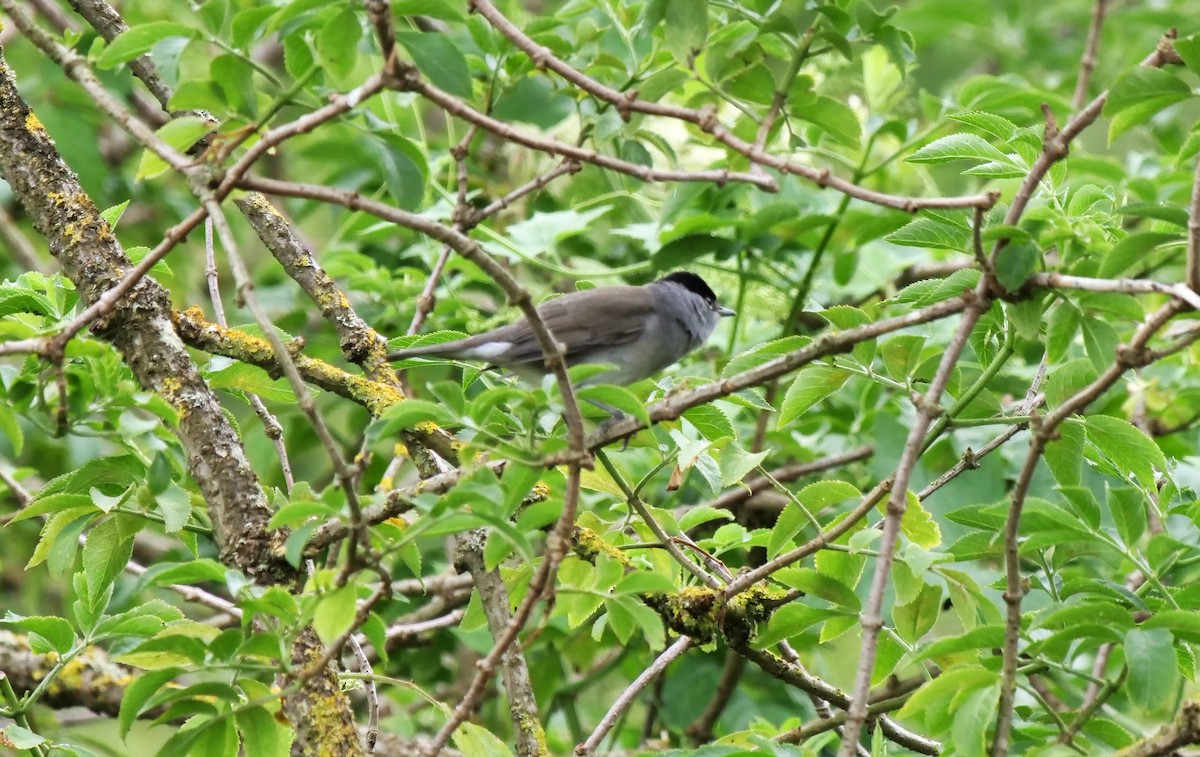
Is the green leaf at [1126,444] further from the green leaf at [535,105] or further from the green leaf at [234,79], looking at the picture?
the green leaf at [535,105]

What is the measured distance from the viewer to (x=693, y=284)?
14.9 ft

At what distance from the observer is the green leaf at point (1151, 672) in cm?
193

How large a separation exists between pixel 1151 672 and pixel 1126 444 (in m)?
0.55

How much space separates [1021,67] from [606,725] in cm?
551

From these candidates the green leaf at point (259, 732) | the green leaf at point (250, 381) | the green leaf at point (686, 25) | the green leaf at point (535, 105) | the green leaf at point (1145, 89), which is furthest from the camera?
the green leaf at point (535, 105)

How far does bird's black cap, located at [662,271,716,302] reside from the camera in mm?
4488

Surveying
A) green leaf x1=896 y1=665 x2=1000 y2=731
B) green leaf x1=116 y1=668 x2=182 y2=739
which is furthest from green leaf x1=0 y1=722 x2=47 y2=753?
green leaf x1=896 y1=665 x2=1000 y2=731

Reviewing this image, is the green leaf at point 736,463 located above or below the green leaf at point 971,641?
above

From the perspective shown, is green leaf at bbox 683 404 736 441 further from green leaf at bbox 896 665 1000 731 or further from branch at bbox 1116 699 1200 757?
branch at bbox 1116 699 1200 757

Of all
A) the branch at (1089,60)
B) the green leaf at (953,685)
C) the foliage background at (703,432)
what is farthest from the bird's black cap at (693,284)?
the green leaf at (953,685)

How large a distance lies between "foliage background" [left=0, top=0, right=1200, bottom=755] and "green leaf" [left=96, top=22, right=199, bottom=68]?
0.03 feet

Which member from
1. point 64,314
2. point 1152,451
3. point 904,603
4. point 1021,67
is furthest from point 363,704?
point 1021,67

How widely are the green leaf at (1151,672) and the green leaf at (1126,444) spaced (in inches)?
18.9

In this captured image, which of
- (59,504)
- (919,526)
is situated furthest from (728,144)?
Answer: (59,504)
